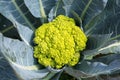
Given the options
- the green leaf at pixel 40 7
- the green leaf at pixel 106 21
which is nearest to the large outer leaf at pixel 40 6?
the green leaf at pixel 40 7

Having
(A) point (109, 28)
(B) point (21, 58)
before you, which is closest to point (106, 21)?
(A) point (109, 28)

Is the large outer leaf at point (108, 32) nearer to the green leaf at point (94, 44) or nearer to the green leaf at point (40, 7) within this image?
the green leaf at point (94, 44)

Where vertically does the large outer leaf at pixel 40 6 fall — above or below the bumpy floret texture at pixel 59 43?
above

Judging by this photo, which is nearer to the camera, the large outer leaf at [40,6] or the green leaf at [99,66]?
the green leaf at [99,66]

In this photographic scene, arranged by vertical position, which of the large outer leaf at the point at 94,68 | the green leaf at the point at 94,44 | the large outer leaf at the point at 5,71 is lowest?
the large outer leaf at the point at 5,71

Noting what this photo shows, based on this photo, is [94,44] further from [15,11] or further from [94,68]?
[15,11]

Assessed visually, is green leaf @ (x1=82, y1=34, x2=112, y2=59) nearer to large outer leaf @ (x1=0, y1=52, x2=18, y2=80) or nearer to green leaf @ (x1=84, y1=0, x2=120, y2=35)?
green leaf @ (x1=84, y1=0, x2=120, y2=35)

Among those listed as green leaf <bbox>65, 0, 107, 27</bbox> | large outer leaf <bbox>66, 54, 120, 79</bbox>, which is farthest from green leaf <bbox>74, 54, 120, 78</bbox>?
green leaf <bbox>65, 0, 107, 27</bbox>

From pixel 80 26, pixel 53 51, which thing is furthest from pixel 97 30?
pixel 53 51
